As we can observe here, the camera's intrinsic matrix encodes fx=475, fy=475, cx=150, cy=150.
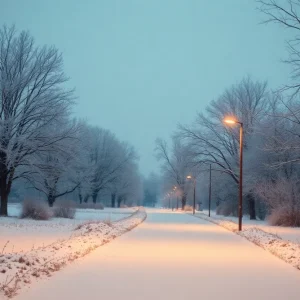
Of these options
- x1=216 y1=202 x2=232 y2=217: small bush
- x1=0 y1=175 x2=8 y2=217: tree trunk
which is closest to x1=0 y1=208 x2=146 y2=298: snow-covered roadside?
x1=0 y1=175 x2=8 y2=217: tree trunk

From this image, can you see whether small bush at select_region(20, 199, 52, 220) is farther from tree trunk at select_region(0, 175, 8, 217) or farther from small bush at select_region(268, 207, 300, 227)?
small bush at select_region(268, 207, 300, 227)

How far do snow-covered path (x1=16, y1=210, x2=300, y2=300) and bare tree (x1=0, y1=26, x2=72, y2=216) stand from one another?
20.0m

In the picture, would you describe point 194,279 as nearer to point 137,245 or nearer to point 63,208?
point 137,245

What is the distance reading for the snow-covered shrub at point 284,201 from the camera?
38031 millimetres

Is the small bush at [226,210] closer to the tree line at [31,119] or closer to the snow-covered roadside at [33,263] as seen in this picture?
the tree line at [31,119]

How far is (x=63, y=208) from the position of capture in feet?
138

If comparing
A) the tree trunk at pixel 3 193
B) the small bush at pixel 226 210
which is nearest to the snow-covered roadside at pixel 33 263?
the tree trunk at pixel 3 193

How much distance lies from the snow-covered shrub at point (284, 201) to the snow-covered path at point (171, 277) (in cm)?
2221

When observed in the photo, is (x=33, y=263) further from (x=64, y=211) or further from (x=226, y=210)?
(x=226, y=210)

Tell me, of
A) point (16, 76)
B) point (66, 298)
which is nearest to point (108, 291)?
point (66, 298)

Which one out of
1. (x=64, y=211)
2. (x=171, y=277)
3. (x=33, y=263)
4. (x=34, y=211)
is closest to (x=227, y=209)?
(x=64, y=211)

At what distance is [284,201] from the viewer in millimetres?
39906

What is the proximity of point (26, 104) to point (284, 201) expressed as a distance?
22440mm

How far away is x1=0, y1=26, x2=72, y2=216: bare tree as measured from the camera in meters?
34.5
